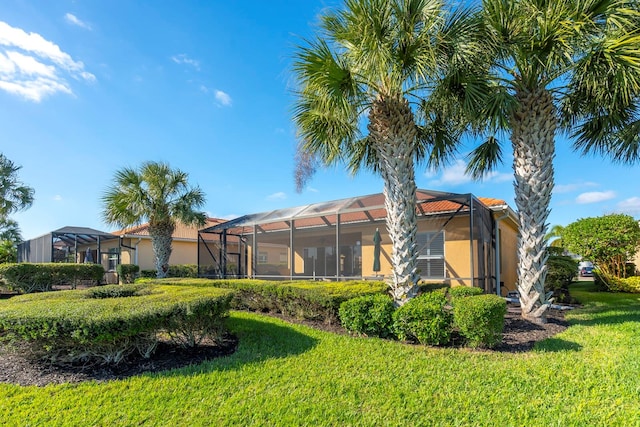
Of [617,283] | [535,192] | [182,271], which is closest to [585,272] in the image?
[617,283]

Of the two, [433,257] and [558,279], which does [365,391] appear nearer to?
[433,257]

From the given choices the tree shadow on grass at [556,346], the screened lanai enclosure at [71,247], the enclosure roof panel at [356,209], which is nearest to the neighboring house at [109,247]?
the screened lanai enclosure at [71,247]

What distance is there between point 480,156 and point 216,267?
1339cm

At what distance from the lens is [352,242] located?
533 inches

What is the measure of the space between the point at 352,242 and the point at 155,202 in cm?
939

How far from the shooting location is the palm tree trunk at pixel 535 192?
7707mm

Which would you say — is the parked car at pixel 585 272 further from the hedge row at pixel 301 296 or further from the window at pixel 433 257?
the hedge row at pixel 301 296

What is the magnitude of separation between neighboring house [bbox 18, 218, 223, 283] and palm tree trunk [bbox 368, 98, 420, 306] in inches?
651

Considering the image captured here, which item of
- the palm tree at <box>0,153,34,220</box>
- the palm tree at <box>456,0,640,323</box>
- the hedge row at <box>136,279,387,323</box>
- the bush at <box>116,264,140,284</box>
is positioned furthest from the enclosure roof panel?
the palm tree at <box>0,153,34,220</box>

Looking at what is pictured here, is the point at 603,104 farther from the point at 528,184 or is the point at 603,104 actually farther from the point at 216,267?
the point at 216,267

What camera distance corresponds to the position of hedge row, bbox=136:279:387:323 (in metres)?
7.43

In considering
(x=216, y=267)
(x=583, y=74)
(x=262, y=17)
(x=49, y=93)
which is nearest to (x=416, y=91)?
(x=583, y=74)

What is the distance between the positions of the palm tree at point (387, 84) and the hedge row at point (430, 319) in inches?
47.5

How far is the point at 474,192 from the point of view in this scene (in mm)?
10273
